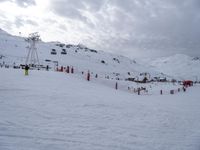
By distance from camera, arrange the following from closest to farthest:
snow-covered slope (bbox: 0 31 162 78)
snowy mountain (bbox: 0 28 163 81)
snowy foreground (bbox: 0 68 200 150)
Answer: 1. snowy foreground (bbox: 0 68 200 150)
2. snowy mountain (bbox: 0 28 163 81)
3. snow-covered slope (bbox: 0 31 162 78)

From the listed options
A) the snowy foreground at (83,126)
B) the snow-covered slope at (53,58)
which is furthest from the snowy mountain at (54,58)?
the snowy foreground at (83,126)

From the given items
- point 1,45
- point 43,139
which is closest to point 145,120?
point 43,139

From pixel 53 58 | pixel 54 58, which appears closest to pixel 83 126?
pixel 53 58

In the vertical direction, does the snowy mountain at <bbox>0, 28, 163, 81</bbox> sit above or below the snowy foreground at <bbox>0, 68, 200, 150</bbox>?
above

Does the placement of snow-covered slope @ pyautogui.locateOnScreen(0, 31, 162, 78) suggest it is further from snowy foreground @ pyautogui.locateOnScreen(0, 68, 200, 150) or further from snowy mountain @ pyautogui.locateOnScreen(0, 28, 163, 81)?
snowy foreground @ pyautogui.locateOnScreen(0, 68, 200, 150)

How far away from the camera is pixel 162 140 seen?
7730mm

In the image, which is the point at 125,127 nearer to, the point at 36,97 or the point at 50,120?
the point at 50,120

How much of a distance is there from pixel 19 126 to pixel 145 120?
17.1 ft

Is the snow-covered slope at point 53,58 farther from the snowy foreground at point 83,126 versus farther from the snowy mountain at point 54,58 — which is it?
the snowy foreground at point 83,126

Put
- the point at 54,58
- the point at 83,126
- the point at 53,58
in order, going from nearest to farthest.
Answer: the point at 83,126 → the point at 53,58 → the point at 54,58

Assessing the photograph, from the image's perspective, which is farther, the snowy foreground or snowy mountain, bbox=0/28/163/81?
snowy mountain, bbox=0/28/163/81

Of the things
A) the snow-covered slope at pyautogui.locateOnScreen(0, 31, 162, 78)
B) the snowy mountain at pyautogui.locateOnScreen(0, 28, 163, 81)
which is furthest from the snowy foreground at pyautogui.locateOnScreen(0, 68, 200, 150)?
the snow-covered slope at pyautogui.locateOnScreen(0, 31, 162, 78)

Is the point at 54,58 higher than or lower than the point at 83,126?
higher

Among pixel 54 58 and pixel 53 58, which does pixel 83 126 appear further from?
pixel 54 58
